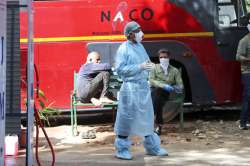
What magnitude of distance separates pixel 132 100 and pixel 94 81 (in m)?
2.09

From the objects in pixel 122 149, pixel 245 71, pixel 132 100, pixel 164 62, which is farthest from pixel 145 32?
pixel 122 149

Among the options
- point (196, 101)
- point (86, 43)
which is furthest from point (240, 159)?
point (86, 43)

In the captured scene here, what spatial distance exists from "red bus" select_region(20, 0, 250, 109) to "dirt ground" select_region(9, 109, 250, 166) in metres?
0.79

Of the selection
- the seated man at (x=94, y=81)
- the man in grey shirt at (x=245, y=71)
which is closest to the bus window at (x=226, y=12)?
the man in grey shirt at (x=245, y=71)

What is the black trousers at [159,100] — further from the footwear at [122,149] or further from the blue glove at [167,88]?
the footwear at [122,149]

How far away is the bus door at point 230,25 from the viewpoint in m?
10.5

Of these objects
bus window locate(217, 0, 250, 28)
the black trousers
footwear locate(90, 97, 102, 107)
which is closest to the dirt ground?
the black trousers

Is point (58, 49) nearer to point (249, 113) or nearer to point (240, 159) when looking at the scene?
point (249, 113)

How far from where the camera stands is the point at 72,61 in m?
10.6

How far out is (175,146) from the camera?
28.7 ft

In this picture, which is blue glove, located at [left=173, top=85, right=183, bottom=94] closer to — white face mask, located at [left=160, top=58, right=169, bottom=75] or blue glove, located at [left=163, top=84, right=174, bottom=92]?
blue glove, located at [left=163, top=84, right=174, bottom=92]

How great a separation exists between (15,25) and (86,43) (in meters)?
2.30

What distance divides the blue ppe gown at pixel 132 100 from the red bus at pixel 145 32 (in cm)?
264

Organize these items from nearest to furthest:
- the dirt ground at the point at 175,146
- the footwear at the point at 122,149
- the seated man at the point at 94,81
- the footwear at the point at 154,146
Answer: the dirt ground at the point at 175,146 → the footwear at the point at 122,149 → the footwear at the point at 154,146 → the seated man at the point at 94,81
